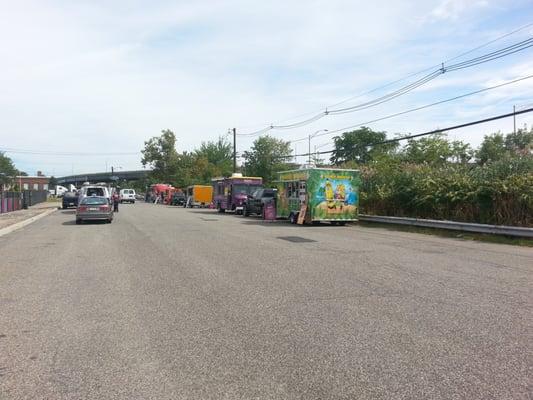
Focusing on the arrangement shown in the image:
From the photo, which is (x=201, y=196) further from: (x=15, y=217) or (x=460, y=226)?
(x=460, y=226)

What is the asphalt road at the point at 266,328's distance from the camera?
4.59 meters

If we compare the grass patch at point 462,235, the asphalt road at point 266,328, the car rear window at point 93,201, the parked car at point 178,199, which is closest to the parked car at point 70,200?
the parked car at point 178,199

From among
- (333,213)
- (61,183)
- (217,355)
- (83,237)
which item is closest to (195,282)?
(217,355)

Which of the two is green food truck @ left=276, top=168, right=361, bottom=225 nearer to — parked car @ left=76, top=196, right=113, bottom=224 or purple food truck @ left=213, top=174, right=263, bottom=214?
parked car @ left=76, top=196, right=113, bottom=224

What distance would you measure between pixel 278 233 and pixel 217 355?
14.7 meters

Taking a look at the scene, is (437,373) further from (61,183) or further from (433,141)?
(61,183)

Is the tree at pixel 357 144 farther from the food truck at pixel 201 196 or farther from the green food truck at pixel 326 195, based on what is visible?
the green food truck at pixel 326 195

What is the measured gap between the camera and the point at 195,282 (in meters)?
9.45

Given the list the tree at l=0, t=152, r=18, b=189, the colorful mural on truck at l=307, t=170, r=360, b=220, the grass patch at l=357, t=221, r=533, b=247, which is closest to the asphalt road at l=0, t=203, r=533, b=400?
the grass patch at l=357, t=221, r=533, b=247

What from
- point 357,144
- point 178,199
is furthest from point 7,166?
point 357,144

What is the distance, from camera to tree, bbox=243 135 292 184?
68.2 meters

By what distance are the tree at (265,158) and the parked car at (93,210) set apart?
140ft

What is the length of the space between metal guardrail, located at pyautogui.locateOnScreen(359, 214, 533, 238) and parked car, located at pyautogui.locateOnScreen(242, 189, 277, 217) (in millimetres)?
7349

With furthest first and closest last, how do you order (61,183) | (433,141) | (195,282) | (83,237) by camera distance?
(61,183) → (433,141) → (83,237) → (195,282)
